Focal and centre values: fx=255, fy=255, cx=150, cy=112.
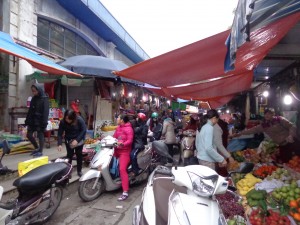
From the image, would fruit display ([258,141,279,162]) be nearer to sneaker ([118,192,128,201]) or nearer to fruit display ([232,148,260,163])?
fruit display ([232,148,260,163])

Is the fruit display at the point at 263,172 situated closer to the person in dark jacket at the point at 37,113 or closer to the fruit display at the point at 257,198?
the fruit display at the point at 257,198

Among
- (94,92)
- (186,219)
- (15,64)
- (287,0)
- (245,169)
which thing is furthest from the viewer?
(94,92)

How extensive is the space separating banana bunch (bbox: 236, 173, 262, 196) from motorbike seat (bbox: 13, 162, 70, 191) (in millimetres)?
2918

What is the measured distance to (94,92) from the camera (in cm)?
1002

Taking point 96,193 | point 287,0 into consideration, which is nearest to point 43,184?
point 96,193

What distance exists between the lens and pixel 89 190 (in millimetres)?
5078

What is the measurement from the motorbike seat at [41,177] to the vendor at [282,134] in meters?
4.68

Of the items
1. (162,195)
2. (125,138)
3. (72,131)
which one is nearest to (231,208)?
(162,195)

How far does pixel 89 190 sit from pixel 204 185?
136 inches

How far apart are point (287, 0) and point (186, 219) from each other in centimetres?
211

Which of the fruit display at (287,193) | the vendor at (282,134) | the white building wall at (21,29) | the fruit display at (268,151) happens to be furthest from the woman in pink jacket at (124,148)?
the white building wall at (21,29)

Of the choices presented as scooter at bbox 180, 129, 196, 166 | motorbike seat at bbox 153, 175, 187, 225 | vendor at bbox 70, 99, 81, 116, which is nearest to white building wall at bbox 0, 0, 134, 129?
vendor at bbox 70, 99, 81, 116

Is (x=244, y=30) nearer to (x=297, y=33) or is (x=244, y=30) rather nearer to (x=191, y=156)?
(x=297, y=33)

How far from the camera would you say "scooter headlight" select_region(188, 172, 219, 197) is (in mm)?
2197
